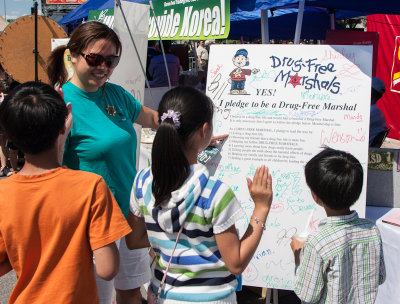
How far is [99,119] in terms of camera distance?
1.79 meters

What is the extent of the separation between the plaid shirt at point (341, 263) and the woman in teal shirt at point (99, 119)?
866 millimetres

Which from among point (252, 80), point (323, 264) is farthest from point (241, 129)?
point (323, 264)

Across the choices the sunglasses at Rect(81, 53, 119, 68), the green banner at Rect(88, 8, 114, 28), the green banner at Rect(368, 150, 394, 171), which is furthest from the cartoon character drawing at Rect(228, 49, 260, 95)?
the green banner at Rect(88, 8, 114, 28)

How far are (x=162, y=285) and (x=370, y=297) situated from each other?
87cm

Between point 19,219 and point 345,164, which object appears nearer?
point 19,219

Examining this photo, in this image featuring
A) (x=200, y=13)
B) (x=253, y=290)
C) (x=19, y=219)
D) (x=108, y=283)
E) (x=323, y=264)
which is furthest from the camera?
(x=200, y=13)

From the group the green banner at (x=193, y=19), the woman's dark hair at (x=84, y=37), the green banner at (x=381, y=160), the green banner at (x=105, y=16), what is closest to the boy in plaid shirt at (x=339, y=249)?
the woman's dark hair at (x=84, y=37)

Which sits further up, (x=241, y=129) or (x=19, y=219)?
(x=241, y=129)

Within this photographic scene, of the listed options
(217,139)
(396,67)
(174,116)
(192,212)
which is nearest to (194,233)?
(192,212)

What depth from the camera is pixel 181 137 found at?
1.33 meters

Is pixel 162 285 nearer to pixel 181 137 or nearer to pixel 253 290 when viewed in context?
pixel 181 137

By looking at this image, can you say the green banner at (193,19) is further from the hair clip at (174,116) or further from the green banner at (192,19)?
the hair clip at (174,116)

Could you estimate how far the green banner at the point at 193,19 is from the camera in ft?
10.8

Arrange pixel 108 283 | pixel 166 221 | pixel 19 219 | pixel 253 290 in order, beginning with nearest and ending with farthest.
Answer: pixel 19 219 < pixel 166 221 < pixel 108 283 < pixel 253 290
